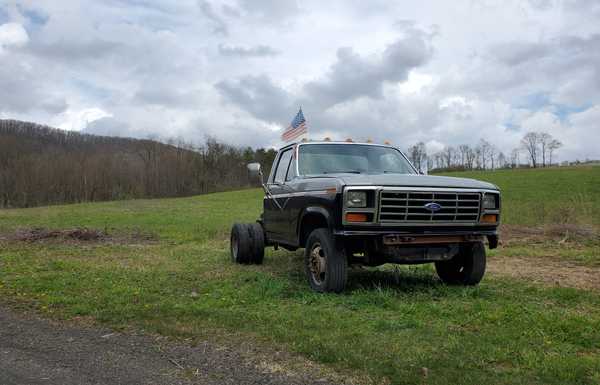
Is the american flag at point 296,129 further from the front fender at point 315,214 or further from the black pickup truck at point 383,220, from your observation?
the front fender at point 315,214

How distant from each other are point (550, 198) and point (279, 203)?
29837 mm

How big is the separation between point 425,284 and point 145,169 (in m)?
83.7

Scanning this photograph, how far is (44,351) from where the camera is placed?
189 inches

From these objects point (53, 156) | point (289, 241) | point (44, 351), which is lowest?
point (44, 351)

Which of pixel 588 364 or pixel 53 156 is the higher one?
pixel 53 156

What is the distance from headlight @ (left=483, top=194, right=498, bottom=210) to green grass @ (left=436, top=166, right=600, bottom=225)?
11.6m

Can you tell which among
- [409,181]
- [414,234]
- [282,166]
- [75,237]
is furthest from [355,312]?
[75,237]

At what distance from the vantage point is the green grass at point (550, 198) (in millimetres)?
18875

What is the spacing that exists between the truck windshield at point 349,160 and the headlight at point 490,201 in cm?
159

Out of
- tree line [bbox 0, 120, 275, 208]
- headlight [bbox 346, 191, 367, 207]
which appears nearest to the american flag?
headlight [bbox 346, 191, 367, 207]

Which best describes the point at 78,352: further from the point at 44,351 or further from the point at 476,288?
the point at 476,288

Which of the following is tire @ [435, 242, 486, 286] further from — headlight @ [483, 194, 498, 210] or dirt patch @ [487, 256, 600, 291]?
dirt patch @ [487, 256, 600, 291]

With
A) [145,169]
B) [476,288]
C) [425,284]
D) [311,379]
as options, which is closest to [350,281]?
[425,284]

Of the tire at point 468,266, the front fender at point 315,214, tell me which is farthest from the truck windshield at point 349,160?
the tire at point 468,266
